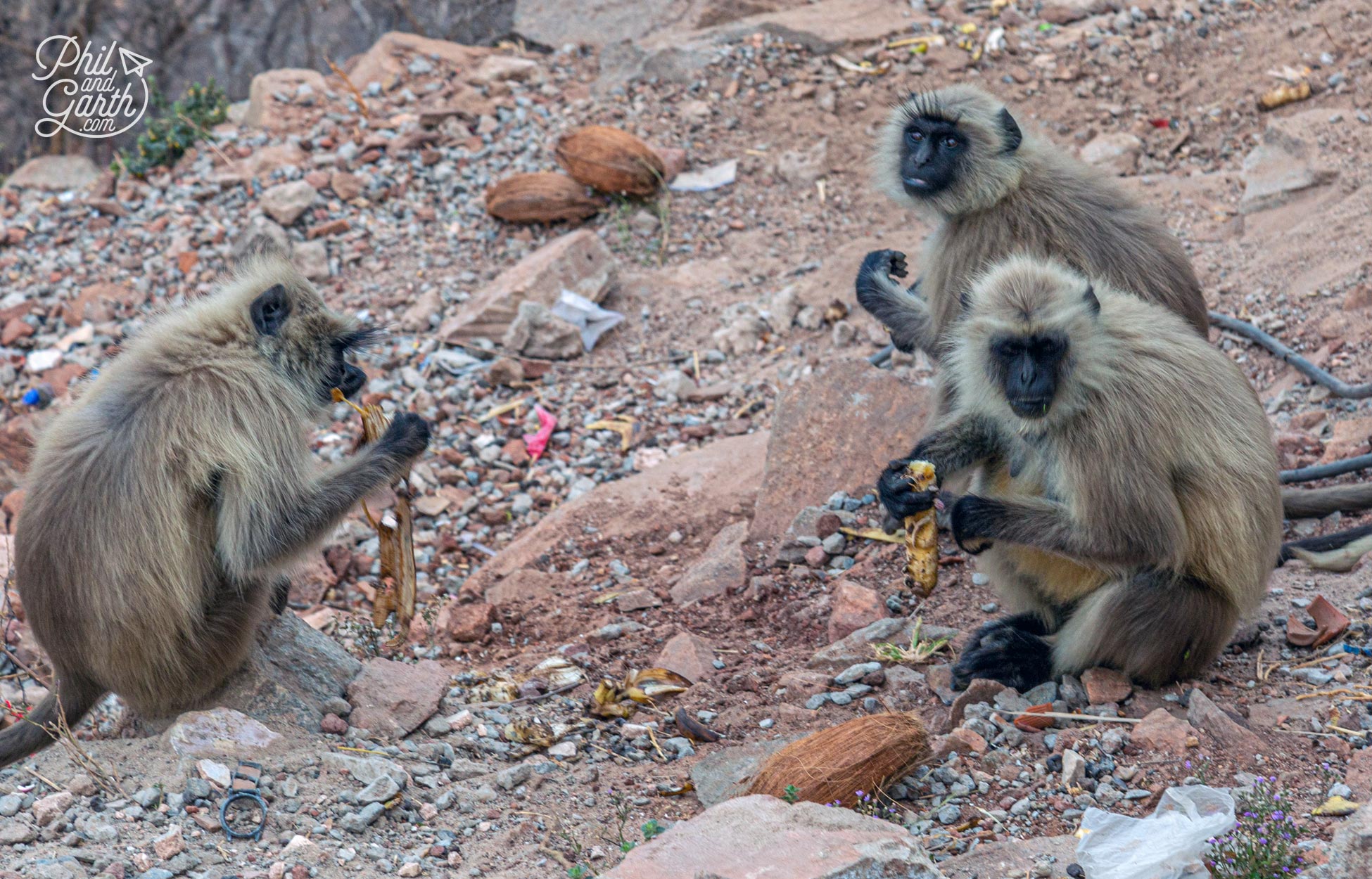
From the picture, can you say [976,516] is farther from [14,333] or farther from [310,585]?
[14,333]

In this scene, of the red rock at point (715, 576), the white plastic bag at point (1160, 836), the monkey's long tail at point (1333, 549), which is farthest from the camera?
the red rock at point (715, 576)

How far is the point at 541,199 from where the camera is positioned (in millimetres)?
8117

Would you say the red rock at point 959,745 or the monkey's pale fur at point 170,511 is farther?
the monkey's pale fur at point 170,511

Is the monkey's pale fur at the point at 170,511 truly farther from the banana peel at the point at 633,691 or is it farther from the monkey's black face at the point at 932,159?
the monkey's black face at the point at 932,159

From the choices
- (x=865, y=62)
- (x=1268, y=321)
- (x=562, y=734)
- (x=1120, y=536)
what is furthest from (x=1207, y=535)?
(x=865, y=62)

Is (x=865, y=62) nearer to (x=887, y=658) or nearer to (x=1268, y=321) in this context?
(x=1268, y=321)

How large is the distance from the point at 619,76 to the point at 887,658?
6.00m

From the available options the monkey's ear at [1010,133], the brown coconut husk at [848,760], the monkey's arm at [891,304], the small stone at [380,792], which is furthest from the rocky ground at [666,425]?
the monkey's ear at [1010,133]

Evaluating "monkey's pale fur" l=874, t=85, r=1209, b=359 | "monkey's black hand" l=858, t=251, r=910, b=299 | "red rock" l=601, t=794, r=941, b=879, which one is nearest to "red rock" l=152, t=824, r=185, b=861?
"red rock" l=601, t=794, r=941, b=879

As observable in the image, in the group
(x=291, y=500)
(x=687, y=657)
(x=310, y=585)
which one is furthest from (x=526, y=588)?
(x=291, y=500)

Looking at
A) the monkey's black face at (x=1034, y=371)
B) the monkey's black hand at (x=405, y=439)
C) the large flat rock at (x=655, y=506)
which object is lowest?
the large flat rock at (x=655, y=506)

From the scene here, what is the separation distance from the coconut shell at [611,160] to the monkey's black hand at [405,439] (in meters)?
4.15

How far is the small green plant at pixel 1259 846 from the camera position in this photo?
2.63m

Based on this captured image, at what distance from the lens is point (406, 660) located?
497 centimetres
